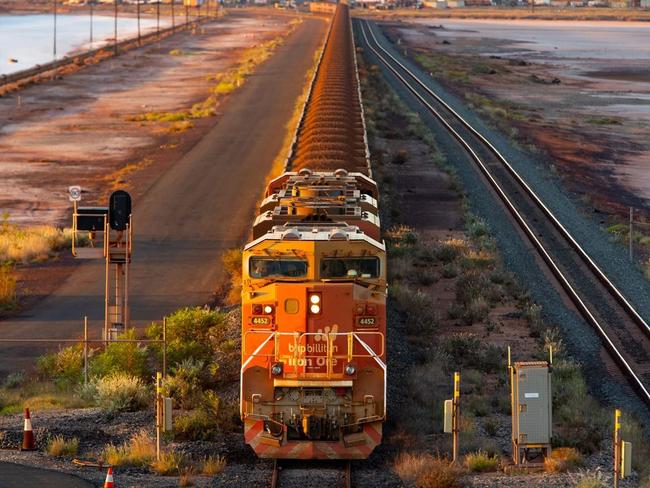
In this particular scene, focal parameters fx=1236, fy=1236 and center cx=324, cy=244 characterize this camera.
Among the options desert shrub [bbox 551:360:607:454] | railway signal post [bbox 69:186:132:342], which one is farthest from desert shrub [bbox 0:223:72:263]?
desert shrub [bbox 551:360:607:454]

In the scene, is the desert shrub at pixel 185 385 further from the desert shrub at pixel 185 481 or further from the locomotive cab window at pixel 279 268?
the desert shrub at pixel 185 481

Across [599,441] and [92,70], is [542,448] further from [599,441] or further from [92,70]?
[92,70]

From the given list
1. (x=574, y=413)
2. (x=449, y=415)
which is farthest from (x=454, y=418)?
(x=574, y=413)

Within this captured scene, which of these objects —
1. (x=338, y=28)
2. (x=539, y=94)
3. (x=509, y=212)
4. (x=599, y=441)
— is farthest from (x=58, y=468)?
(x=338, y=28)

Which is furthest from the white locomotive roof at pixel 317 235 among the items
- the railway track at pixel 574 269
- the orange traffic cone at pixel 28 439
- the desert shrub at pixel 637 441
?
the railway track at pixel 574 269

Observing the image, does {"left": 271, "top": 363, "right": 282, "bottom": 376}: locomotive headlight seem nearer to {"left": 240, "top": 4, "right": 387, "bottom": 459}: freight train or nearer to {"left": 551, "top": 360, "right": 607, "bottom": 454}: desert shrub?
{"left": 240, "top": 4, "right": 387, "bottom": 459}: freight train

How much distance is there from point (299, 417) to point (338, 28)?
12132 cm

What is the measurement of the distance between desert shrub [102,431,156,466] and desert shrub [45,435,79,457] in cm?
47

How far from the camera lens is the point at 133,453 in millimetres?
18641

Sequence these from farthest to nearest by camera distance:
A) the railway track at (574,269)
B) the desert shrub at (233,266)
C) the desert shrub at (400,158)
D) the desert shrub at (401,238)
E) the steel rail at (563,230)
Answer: the desert shrub at (400,158) → the desert shrub at (401,238) → the desert shrub at (233,266) → the steel rail at (563,230) → the railway track at (574,269)

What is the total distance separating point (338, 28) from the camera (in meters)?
137

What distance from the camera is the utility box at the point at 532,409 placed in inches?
738

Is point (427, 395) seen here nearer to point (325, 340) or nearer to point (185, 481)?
point (325, 340)

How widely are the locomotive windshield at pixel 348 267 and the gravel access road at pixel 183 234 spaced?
10.5 m
